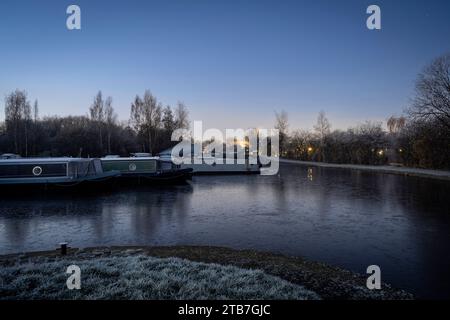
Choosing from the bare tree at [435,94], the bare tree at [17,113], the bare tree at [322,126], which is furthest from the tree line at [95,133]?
the bare tree at [435,94]

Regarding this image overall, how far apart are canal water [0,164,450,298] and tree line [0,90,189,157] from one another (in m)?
30.7

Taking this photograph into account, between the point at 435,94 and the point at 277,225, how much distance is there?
101ft

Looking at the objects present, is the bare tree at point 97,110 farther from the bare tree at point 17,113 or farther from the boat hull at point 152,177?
the boat hull at point 152,177

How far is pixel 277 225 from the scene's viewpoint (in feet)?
37.6

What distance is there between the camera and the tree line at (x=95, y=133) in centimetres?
4769

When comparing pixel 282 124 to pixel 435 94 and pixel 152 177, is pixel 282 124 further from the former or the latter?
pixel 152 177

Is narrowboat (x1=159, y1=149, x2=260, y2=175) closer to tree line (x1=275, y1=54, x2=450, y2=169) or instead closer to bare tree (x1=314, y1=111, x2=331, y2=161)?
tree line (x1=275, y1=54, x2=450, y2=169)

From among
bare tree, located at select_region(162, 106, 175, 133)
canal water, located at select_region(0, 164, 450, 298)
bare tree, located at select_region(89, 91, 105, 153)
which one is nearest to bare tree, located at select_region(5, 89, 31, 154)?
bare tree, located at select_region(89, 91, 105, 153)

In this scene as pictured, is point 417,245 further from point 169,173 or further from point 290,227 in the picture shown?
point 169,173

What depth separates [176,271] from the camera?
6.20 metres

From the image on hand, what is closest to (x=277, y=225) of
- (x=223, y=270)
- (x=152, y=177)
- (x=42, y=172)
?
(x=223, y=270)

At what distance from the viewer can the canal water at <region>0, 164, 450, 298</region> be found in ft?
25.6

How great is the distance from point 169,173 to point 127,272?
64.3 feet

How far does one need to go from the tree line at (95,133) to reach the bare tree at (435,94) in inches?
1407
